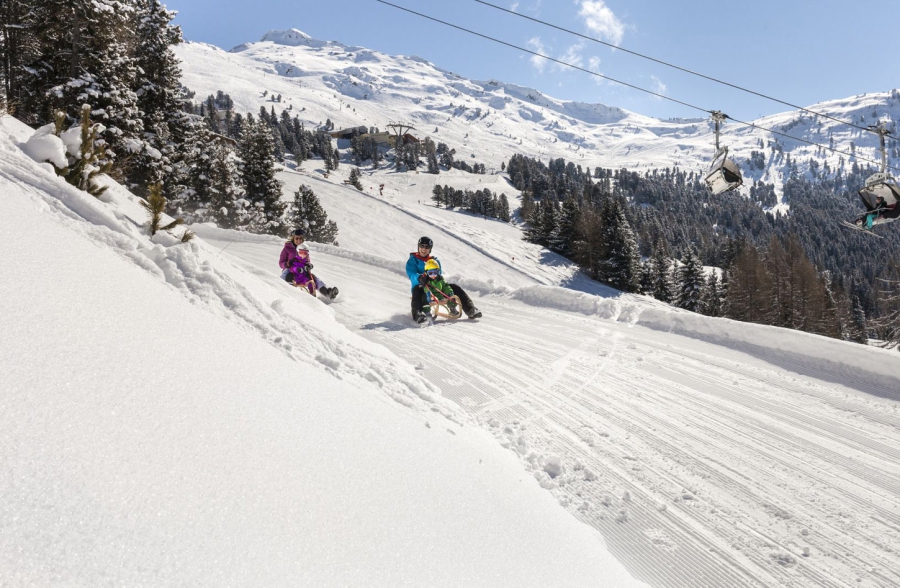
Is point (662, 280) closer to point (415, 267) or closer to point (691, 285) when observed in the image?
point (691, 285)

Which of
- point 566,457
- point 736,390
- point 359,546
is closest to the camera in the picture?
point 359,546

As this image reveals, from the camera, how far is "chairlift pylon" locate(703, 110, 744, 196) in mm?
8520

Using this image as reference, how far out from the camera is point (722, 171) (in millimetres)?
8594

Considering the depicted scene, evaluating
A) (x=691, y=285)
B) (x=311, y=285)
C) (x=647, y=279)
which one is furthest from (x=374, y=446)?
(x=647, y=279)

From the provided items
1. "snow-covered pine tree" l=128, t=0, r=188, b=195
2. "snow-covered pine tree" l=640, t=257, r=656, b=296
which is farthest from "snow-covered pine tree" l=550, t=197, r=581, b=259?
"snow-covered pine tree" l=128, t=0, r=188, b=195

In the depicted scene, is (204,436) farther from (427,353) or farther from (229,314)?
(427,353)

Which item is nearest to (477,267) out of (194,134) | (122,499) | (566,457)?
(194,134)

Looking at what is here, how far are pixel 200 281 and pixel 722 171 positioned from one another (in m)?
9.02

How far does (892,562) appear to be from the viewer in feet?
9.12

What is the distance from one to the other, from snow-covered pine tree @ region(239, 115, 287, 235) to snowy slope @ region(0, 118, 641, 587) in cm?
2710

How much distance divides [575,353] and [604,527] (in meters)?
3.69

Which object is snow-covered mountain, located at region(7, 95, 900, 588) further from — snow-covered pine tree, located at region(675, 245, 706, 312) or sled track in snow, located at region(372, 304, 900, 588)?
snow-covered pine tree, located at region(675, 245, 706, 312)

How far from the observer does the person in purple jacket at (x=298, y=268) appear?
9.72 metres

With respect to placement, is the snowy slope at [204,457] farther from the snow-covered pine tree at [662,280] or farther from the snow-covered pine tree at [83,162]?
the snow-covered pine tree at [662,280]
